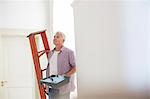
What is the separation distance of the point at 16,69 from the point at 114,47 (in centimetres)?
247

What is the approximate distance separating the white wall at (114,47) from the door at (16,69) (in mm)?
2354

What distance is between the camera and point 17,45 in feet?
8.84

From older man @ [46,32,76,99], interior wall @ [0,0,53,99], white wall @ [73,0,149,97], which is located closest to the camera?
white wall @ [73,0,149,97]

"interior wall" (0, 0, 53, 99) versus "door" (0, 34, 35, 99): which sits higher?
"interior wall" (0, 0, 53, 99)

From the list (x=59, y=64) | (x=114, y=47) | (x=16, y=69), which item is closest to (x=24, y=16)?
(x=16, y=69)

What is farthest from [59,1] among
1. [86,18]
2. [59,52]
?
[86,18]

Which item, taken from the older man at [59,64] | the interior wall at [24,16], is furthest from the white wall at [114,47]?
the interior wall at [24,16]

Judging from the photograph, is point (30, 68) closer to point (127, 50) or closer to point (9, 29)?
point (9, 29)

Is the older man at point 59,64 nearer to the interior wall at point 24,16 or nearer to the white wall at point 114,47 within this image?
the white wall at point 114,47

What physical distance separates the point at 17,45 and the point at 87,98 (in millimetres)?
2502

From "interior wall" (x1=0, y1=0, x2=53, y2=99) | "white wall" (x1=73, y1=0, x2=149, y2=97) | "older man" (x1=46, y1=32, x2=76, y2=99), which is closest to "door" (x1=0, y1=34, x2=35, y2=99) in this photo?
"interior wall" (x1=0, y1=0, x2=53, y2=99)

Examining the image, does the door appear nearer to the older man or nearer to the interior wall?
the interior wall

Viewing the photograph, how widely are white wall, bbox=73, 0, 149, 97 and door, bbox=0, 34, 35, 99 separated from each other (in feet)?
7.72

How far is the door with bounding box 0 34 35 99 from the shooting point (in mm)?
2625
